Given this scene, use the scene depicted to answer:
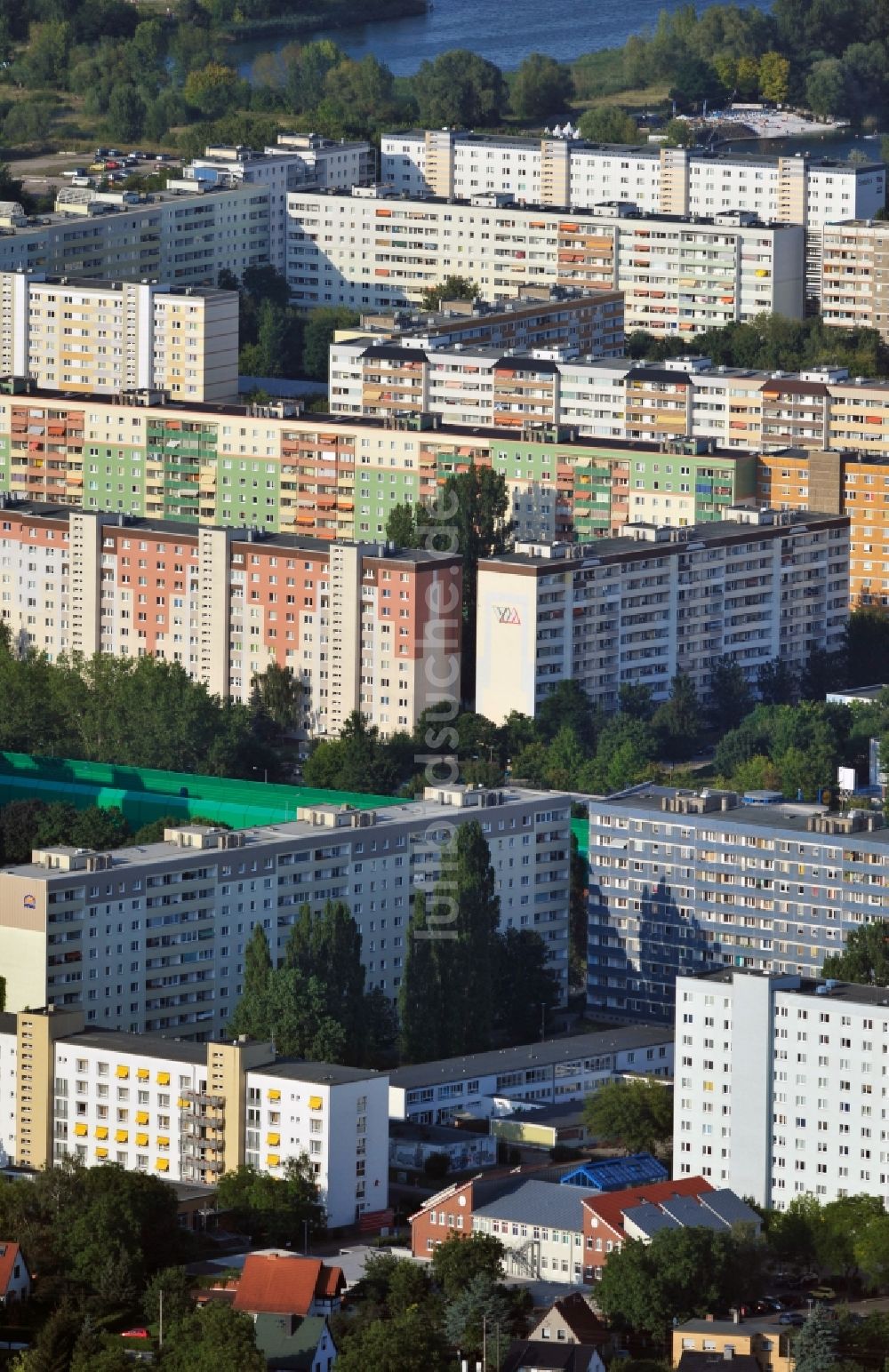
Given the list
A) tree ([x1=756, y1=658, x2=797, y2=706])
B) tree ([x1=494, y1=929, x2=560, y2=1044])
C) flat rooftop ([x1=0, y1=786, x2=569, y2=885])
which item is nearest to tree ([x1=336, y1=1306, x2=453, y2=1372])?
flat rooftop ([x1=0, y1=786, x2=569, y2=885])

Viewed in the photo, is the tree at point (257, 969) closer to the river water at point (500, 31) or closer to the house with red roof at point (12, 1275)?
the house with red roof at point (12, 1275)

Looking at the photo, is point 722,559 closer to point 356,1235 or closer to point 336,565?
point 336,565

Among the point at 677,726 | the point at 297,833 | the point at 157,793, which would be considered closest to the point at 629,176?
the point at 677,726

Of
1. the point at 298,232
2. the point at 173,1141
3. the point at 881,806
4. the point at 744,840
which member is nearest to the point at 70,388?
the point at 298,232

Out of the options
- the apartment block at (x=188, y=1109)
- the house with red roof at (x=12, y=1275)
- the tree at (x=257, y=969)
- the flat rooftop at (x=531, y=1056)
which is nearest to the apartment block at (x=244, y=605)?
the flat rooftop at (x=531, y=1056)

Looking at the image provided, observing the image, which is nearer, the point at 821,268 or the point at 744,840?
the point at 744,840

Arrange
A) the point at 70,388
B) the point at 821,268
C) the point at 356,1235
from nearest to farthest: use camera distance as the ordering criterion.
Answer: the point at 356,1235
the point at 70,388
the point at 821,268

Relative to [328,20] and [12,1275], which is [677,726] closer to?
[12,1275]

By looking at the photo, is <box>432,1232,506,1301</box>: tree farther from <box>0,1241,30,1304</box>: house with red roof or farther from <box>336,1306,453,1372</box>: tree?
<box>0,1241,30,1304</box>: house with red roof
